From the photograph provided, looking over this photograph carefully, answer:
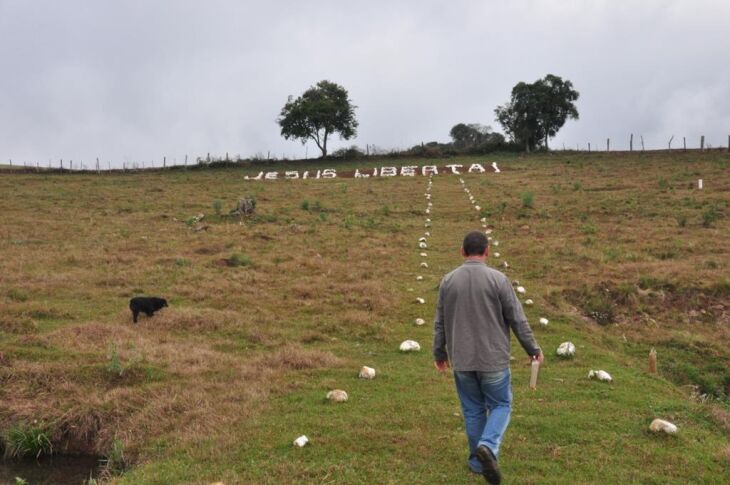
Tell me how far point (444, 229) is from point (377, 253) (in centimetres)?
602

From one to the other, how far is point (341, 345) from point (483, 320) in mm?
5521

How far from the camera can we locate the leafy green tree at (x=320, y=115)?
64500 millimetres

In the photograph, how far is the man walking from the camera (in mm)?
5078

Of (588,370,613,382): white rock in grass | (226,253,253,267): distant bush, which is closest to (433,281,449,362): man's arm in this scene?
(588,370,613,382): white rock in grass

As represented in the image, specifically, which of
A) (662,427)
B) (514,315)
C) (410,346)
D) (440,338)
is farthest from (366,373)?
(662,427)

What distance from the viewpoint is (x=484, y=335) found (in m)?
5.09

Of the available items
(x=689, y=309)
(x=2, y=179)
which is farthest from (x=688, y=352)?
(x=2, y=179)

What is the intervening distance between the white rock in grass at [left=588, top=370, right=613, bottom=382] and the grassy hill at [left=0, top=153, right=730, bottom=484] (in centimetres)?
28

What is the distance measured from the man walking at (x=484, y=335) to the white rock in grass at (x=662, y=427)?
2228 mm

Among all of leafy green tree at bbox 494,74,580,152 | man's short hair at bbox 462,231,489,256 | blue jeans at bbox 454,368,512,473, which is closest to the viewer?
blue jeans at bbox 454,368,512,473

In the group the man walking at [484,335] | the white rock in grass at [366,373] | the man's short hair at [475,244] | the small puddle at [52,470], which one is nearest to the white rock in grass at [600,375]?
the white rock in grass at [366,373]

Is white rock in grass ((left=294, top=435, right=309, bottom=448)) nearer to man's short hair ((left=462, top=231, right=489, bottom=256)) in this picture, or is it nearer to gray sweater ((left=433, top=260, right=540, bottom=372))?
gray sweater ((left=433, top=260, right=540, bottom=372))

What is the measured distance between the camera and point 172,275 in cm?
1525

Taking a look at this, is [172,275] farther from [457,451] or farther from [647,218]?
[647,218]
